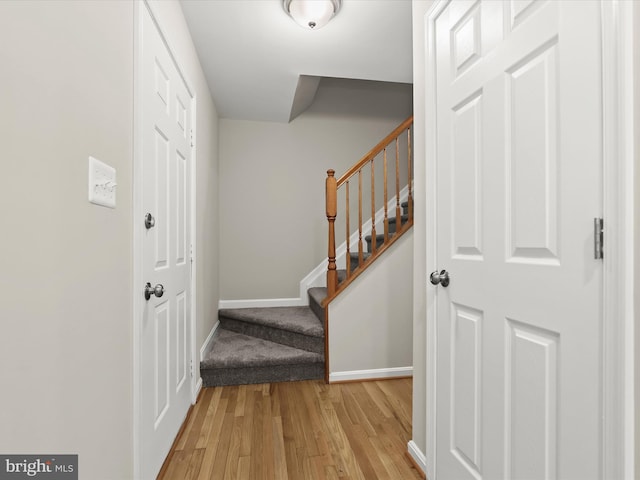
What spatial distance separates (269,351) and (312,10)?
2351 mm

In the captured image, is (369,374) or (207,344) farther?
(207,344)

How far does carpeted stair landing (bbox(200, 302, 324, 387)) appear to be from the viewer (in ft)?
8.23

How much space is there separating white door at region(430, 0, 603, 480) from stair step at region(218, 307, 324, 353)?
54.6 inches

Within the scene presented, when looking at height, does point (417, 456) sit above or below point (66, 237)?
below

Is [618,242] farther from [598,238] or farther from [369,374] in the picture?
[369,374]

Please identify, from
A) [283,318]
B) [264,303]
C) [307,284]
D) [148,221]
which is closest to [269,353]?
[283,318]

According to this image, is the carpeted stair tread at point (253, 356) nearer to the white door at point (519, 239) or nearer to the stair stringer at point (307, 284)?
the stair stringer at point (307, 284)

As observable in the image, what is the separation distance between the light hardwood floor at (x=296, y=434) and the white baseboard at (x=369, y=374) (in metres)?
0.08

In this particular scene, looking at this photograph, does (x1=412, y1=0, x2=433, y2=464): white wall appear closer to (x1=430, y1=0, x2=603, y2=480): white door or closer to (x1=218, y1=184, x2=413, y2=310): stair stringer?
(x1=430, y1=0, x2=603, y2=480): white door

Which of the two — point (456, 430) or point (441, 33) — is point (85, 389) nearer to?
point (456, 430)

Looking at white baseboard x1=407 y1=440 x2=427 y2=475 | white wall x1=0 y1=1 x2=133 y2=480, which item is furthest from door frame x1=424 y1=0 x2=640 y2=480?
white wall x1=0 y1=1 x2=133 y2=480

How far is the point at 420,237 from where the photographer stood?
1.60 metres

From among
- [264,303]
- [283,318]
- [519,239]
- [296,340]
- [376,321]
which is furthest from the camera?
[264,303]

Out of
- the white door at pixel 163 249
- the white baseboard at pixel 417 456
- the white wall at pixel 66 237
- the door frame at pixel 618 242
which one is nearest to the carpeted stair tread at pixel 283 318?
the white door at pixel 163 249
